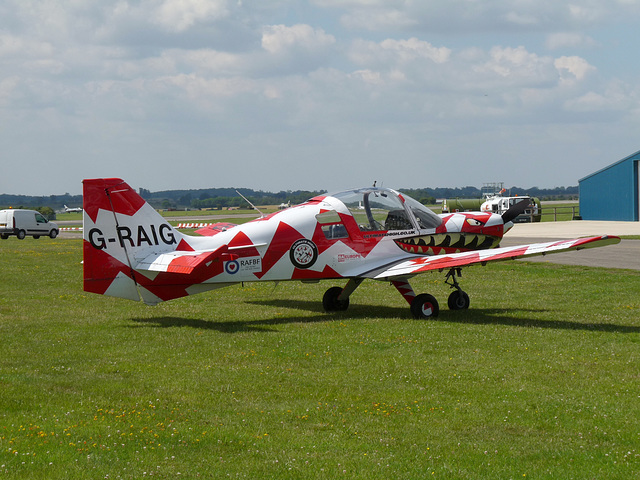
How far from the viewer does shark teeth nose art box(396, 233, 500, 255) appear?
1573 cm

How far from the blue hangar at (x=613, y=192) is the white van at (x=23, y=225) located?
4123 cm

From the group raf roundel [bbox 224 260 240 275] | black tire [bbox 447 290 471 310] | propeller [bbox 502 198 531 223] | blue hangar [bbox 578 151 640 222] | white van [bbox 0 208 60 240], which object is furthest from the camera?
blue hangar [bbox 578 151 640 222]

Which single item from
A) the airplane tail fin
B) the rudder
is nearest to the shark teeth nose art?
the airplane tail fin

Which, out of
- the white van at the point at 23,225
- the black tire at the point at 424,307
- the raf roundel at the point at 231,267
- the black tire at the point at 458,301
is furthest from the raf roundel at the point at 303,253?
the white van at the point at 23,225

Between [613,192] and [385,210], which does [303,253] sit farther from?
[613,192]

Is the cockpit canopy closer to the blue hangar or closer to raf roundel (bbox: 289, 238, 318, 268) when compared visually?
raf roundel (bbox: 289, 238, 318, 268)

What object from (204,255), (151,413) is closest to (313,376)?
(151,413)

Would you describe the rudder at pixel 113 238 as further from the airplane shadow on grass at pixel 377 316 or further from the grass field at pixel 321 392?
the airplane shadow on grass at pixel 377 316

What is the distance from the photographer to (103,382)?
375 inches

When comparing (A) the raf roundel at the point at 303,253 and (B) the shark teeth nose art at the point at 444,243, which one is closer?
(A) the raf roundel at the point at 303,253

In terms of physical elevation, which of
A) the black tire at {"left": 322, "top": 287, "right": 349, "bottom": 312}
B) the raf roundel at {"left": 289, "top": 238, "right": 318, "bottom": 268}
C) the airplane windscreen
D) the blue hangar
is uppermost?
the blue hangar

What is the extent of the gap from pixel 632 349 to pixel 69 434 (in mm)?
8287

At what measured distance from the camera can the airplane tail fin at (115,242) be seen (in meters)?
13.5

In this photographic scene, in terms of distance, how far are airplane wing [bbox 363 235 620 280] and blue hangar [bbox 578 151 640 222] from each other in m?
43.1
